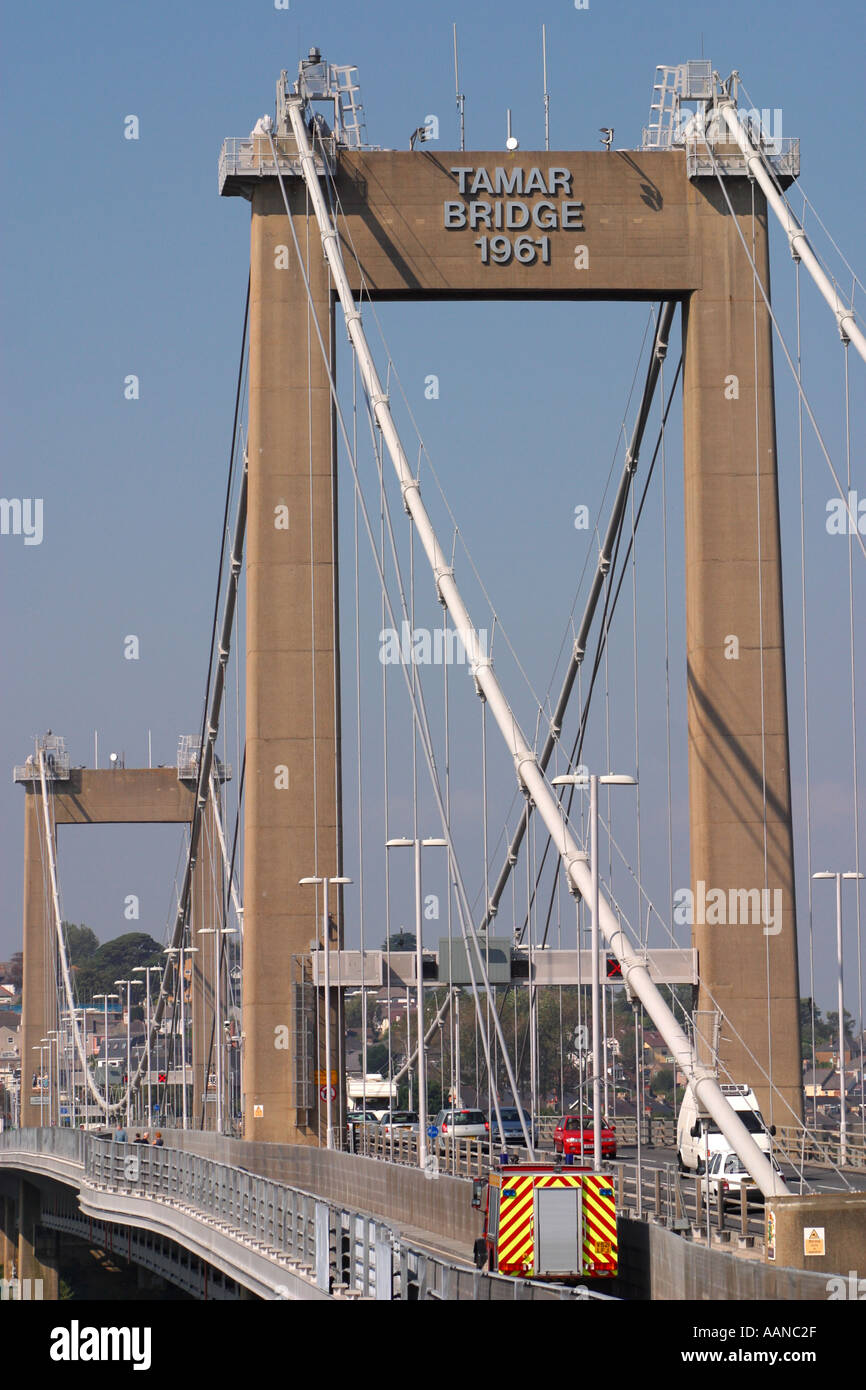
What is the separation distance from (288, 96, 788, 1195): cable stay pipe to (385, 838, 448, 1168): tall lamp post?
5114mm

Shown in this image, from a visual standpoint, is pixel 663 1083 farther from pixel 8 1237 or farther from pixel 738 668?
pixel 738 668

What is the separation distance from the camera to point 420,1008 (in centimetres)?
4119

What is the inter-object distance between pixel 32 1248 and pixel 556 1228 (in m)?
68.8

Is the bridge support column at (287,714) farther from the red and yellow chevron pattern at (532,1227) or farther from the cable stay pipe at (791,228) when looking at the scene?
the red and yellow chevron pattern at (532,1227)

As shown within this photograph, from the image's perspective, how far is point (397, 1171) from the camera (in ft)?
122

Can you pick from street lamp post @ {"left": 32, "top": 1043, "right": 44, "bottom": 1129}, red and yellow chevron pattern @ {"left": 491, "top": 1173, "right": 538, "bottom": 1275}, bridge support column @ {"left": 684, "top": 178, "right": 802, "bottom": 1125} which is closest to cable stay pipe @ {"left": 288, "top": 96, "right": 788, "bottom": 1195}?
red and yellow chevron pattern @ {"left": 491, "top": 1173, "right": 538, "bottom": 1275}

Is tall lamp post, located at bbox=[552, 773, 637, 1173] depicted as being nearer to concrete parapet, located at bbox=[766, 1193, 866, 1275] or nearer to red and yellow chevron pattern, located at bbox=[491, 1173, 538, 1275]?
red and yellow chevron pattern, located at bbox=[491, 1173, 538, 1275]

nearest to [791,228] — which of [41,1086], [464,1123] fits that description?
[464,1123]

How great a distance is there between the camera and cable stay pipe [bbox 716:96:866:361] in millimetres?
35312

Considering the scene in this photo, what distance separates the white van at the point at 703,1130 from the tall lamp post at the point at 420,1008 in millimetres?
4429

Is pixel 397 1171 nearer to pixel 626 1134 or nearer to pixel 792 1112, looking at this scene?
pixel 792 1112
